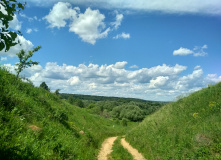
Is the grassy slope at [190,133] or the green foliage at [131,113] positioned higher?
the grassy slope at [190,133]

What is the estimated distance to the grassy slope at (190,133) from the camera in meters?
10.4

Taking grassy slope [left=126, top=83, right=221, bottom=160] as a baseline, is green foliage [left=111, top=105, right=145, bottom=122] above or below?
below

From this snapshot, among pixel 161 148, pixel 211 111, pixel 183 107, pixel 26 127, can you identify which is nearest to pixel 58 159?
pixel 26 127

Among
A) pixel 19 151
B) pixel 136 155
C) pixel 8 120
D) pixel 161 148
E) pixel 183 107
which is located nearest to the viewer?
pixel 19 151

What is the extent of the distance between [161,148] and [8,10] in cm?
1398

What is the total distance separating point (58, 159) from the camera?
726 cm

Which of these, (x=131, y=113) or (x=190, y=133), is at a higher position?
(x=190, y=133)

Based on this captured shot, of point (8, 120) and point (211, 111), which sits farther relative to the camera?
point (211, 111)

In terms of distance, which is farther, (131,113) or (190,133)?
(131,113)

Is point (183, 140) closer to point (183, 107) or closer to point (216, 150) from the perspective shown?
point (216, 150)

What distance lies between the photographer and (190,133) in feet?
41.8

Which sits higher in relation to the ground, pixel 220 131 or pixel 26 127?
pixel 26 127

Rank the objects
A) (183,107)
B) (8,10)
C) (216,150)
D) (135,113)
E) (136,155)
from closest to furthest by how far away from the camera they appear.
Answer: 1. (8,10)
2. (216,150)
3. (136,155)
4. (183,107)
5. (135,113)

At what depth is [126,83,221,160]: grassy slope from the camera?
10391 mm
